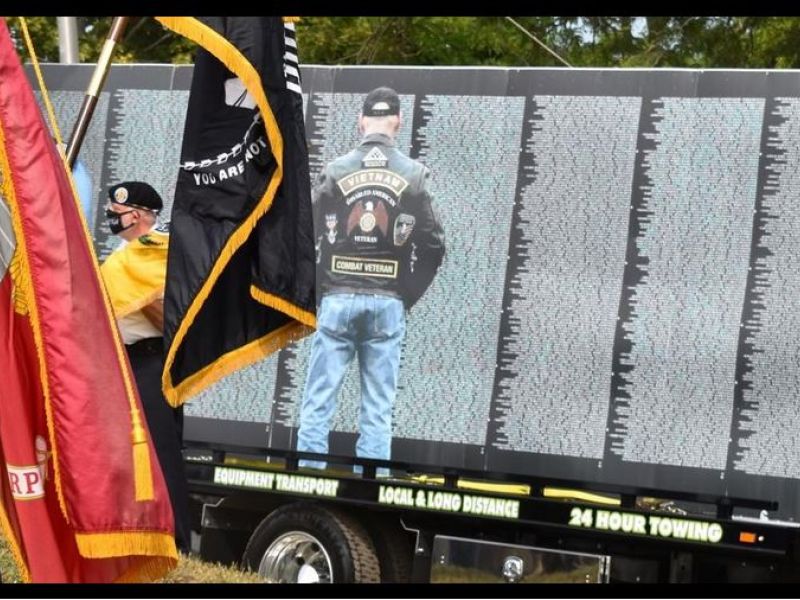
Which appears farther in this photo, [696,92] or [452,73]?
[452,73]

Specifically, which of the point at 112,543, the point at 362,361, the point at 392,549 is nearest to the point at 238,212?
the point at 112,543

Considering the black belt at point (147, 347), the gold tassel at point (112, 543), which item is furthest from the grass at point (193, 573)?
the gold tassel at point (112, 543)

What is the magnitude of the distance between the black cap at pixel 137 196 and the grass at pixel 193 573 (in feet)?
5.91

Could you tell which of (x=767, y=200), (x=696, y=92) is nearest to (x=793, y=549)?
(x=767, y=200)

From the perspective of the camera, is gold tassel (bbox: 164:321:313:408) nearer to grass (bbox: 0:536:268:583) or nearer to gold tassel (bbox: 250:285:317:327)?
gold tassel (bbox: 250:285:317:327)

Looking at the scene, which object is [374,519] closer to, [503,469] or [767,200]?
[503,469]

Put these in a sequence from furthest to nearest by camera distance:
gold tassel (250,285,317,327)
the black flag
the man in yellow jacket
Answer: the man in yellow jacket, gold tassel (250,285,317,327), the black flag

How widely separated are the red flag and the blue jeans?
4.09 meters

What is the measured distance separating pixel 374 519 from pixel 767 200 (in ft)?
8.46

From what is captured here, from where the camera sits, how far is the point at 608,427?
8695 mm

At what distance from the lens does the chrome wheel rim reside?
30.5 ft

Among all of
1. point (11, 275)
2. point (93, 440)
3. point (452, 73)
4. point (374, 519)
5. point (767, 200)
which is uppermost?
point (452, 73)

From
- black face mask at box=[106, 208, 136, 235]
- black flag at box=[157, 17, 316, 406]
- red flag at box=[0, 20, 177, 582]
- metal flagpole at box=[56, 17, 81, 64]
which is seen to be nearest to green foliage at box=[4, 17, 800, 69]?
metal flagpole at box=[56, 17, 81, 64]

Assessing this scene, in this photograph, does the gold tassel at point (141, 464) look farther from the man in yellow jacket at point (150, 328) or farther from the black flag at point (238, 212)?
the man in yellow jacket at point (150, 328)
